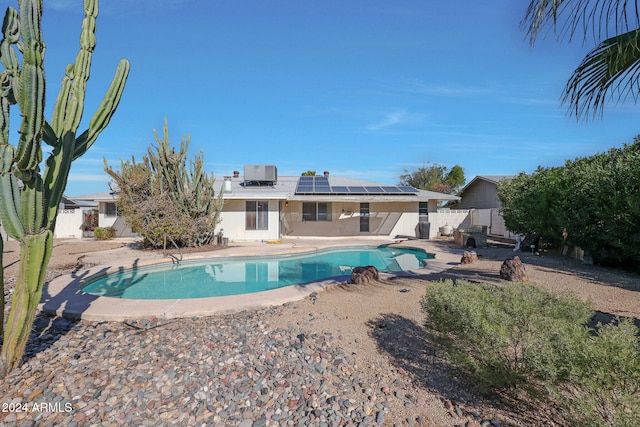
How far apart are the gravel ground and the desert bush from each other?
1.20ft

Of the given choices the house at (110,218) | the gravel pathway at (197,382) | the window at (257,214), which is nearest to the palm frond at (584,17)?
the gravel pathway at (197,382)

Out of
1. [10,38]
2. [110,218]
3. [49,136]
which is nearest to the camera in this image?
[10,38]

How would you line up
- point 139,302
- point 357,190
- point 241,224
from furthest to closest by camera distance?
point 357,190
point 241,224
point 139,302

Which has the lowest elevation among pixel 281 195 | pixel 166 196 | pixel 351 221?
pixel 351 221

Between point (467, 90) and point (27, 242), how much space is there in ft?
59.8

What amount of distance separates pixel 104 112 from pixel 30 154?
143cm

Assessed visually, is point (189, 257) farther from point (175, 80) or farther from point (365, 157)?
point (365, 157)

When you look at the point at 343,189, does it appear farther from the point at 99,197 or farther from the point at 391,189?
the point at 99,197

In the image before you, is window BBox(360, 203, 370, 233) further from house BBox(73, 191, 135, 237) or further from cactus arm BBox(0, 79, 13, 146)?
cactus arm BBox(0, 79, 13, 146)

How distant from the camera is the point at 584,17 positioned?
260 cm

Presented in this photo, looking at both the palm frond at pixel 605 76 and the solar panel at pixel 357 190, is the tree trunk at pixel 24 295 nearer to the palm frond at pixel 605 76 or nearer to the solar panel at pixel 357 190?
the palm frond at pixel 605 76

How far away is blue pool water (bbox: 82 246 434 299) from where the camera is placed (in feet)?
28.6

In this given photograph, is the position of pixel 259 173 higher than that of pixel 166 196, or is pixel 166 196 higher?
pixel 259 173

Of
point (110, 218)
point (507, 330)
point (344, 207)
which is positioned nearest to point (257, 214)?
point (344, 207)
